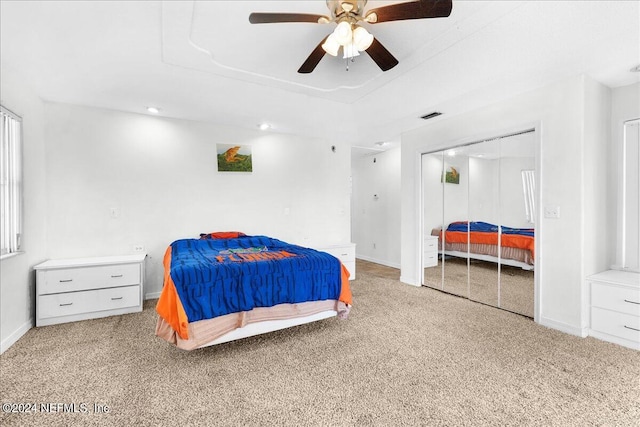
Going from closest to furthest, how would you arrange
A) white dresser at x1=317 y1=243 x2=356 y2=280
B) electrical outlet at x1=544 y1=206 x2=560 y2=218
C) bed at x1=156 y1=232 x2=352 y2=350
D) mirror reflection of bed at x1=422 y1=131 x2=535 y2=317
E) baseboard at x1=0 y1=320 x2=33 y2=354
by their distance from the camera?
bed at x1=156 y1=232 x2=352 y2=350 → baseboard at x1=0 y1=320 x2=33 y2=354 → electrical outlet at x1=544 y1=206 x2=560 y2=218 → mirror reflection of bed at x1=422 y1=131 x2=535 y2=317 → white dresser at x1=317 y1=243 x2=356 y2=280

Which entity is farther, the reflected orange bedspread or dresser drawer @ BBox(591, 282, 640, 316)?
the reflected orange bedspread

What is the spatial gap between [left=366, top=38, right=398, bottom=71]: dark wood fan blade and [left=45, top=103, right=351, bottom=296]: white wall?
9.00 ft

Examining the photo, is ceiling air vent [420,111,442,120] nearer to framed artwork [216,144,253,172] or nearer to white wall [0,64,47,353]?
framed artwork [216,144,253,172]

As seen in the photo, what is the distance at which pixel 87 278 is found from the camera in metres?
3.07

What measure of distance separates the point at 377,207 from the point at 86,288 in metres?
4.96

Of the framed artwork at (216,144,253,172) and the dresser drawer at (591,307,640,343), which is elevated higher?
the framed artwork at (216,144,253,172)

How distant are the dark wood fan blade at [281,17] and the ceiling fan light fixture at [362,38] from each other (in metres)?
0.24

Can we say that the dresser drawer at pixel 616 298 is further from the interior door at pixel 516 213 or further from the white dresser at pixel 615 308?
the interior door at pixel 516 213

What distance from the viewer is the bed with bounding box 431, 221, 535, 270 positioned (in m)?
3.12

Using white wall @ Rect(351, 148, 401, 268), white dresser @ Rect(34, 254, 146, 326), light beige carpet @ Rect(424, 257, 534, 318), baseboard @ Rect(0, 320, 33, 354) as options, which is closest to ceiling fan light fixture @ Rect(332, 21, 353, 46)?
light beige carpet @ Rect(424, 257, 534, 318)

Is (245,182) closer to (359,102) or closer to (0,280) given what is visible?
(359,102)

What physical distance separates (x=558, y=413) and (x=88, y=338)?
3530mm

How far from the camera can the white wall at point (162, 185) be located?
344cm

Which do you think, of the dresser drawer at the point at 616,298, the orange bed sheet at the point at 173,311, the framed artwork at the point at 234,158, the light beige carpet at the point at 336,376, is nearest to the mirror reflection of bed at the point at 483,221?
the dresser drawer at the point at 616,298
